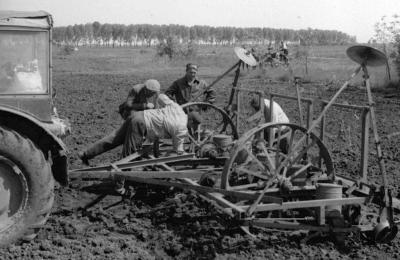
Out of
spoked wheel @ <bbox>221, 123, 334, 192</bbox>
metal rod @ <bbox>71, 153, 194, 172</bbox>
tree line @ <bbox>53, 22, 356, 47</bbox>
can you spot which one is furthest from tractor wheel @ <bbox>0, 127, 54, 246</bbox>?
tree line @ <bbox>53, 22, 356, 47</bbox>

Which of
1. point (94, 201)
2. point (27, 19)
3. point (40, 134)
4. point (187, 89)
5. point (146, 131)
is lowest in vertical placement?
point (94, 201)

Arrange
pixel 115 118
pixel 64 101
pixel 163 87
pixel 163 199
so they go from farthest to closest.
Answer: pixel 163 87 < pixel 64 101 < pixel 115 118 < pixel 163 199

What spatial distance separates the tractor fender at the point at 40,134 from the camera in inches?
172

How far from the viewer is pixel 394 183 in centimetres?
697

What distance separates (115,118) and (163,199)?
6.15 m

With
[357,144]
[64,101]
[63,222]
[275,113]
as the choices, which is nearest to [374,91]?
[357,144]

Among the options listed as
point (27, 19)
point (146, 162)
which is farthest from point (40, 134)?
point (146, 162)

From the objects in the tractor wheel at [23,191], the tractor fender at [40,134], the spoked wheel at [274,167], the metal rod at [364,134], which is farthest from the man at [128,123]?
the metal rod at [364,134]

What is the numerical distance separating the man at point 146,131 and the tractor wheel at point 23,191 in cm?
179

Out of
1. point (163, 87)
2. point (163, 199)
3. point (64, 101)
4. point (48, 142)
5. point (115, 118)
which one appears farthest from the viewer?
point (163, 87)

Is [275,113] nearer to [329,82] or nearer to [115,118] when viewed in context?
[115,118]

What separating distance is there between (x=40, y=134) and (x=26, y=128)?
133 millimetres

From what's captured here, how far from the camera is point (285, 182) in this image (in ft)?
16.4

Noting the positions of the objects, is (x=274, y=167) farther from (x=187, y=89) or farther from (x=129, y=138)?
(x=187, y=89)
